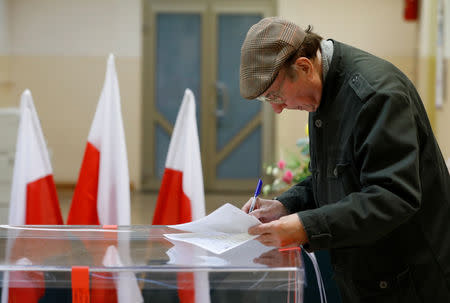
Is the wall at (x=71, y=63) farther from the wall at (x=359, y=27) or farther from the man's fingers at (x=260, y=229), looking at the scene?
the man's fingers at (x=260, y=229)

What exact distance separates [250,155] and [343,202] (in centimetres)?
672

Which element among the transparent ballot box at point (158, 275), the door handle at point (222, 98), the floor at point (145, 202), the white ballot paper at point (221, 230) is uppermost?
the white ballot paper at point (221, 230)

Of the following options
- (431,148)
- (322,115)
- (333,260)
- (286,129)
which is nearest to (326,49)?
(322,115)

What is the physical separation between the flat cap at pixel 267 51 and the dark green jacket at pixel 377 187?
0.14m

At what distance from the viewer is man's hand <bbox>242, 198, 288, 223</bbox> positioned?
167 cm

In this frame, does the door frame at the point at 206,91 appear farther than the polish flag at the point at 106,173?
Yes

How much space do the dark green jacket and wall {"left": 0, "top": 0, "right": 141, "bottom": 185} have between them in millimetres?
6419

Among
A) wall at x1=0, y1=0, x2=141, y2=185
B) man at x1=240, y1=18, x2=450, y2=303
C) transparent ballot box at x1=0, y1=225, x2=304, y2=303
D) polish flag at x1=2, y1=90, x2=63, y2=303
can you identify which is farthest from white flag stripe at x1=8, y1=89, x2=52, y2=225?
wall at x1=0, y1=0, x2=141, y2=185

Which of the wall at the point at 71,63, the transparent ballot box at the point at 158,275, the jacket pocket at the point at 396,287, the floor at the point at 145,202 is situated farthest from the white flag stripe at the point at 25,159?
the wall at the point at 71,63

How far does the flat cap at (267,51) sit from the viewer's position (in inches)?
54.8

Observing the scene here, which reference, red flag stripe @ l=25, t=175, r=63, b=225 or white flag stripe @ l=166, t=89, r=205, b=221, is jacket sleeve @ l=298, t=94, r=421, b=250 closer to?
white flag stripe @ l=166, t=89, r=205, b=221

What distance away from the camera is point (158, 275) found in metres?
1.35

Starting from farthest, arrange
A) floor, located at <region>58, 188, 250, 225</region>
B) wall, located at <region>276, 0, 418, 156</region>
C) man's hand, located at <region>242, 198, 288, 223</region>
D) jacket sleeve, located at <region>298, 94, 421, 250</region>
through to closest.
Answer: wall, located at <region>276, 0, 418, 156</region>, floor, located at <region>58, 188, 250, 225</region>, man's hand, located at <region>242, 198, 288, 223</region>, jacket sleeve, located at <region>298, 94, 421, 250</region>

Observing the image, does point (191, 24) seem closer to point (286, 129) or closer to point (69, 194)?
point (286, 129)
